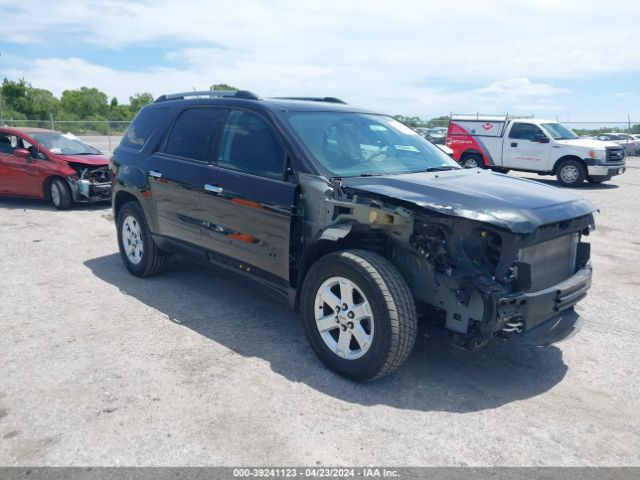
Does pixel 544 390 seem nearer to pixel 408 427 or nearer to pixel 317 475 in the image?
Answer: pixel 408 427

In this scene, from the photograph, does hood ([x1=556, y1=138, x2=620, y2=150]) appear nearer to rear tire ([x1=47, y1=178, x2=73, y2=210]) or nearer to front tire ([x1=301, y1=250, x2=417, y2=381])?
rear tire ([x1=47, y1=178, x2=73, y2=210])

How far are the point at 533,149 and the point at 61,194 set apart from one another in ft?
41.3

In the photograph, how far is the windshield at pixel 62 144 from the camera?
422 inches

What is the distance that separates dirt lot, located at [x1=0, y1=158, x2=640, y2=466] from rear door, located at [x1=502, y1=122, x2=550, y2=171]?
1106cm

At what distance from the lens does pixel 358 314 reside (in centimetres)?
356

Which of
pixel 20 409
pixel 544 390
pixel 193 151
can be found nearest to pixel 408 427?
pixel 544 390

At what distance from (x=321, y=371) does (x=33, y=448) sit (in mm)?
1812

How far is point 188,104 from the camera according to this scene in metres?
5.27

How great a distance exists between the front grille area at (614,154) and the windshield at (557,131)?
127 centimetres

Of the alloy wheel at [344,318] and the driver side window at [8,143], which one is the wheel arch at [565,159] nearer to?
the alloy wheel at [344,318]

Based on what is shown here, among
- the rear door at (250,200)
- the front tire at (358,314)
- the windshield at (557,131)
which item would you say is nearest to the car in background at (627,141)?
the windshield at (557,131)

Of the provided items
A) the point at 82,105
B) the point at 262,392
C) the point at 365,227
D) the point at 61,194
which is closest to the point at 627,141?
the point at 61,194

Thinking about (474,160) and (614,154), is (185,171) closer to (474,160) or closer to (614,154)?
(614,154)

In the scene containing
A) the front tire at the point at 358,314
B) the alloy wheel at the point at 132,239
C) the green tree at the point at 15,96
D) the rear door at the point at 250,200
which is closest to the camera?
the front tire at the point at 358,314
